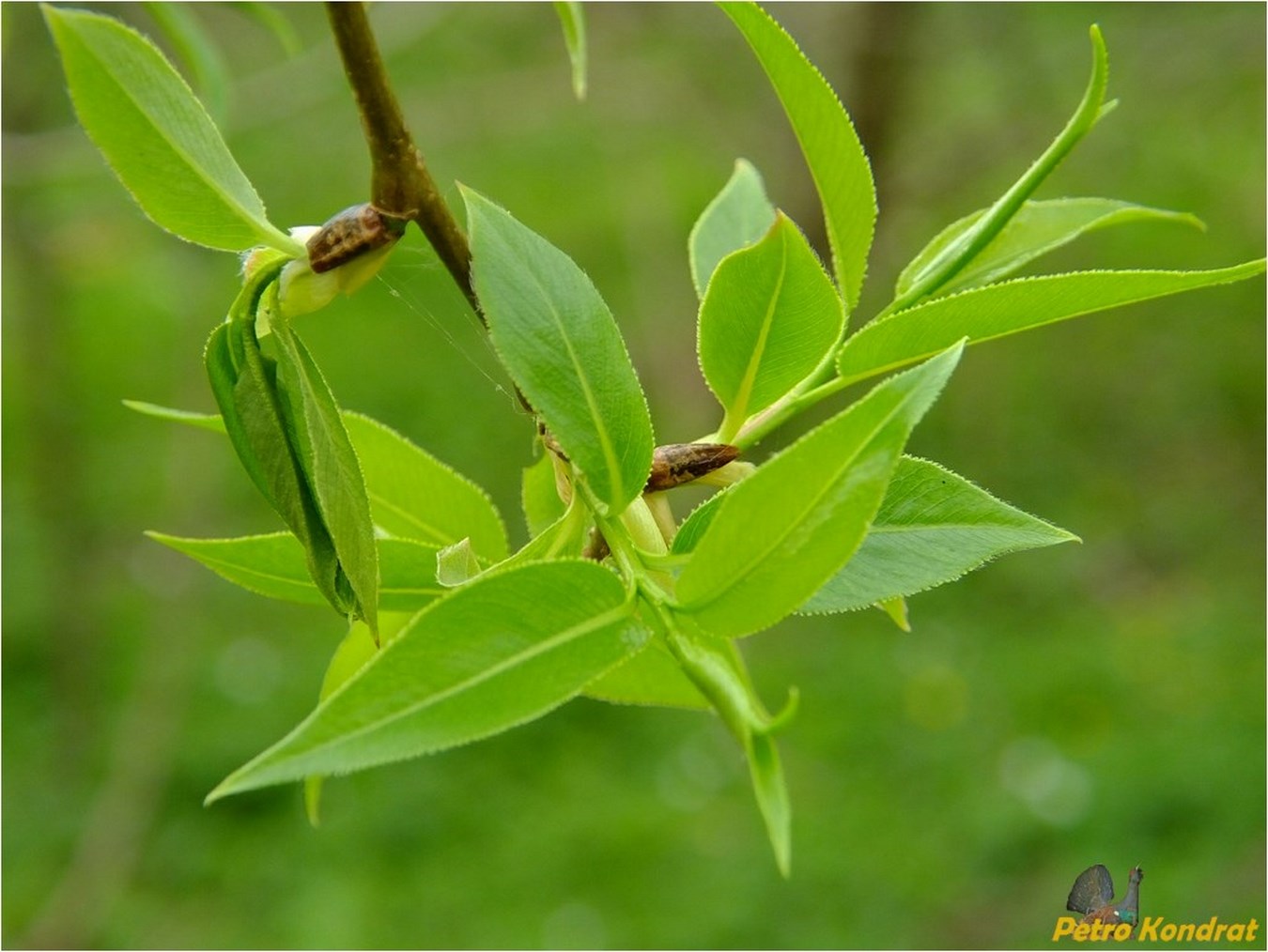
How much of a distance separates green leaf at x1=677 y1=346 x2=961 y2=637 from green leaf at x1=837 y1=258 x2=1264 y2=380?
0.12m

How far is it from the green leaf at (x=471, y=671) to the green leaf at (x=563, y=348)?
0.08 meters

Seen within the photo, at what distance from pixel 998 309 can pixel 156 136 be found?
1.30 ft

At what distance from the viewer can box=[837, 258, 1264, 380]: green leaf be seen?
60cm

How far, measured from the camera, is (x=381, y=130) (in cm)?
59

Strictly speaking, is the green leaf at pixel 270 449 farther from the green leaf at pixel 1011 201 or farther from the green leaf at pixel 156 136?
the green leaf at pixel 1011 201

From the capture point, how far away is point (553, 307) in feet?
1.85

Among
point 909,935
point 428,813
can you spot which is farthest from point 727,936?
point 428,813

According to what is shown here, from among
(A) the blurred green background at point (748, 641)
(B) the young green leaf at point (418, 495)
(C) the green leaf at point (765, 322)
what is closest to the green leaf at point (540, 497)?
(B) the young green leaf at point (418, 495)

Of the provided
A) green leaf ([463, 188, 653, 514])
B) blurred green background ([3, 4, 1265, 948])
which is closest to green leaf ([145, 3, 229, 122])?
blurred green background ([3, 4, 1265, 948])

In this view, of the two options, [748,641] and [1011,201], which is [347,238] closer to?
[1011,201]

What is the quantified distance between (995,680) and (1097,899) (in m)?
2.83

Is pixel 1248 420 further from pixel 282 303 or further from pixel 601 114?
pixel 282 303

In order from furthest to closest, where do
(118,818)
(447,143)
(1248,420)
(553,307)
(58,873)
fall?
(447,143), (1248,420), (58,873), (118,818), (553,307)

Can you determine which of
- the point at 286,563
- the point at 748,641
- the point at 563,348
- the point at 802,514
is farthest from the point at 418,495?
the point at 748,641
